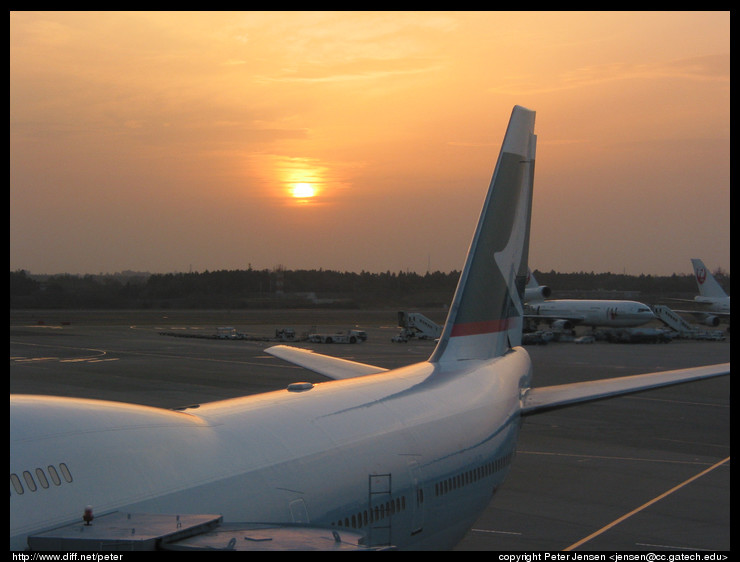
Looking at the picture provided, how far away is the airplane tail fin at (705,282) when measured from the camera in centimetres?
9612

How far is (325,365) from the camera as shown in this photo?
17594 millimetres

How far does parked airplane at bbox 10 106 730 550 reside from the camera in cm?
698

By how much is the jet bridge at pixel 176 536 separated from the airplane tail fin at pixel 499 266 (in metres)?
9.83

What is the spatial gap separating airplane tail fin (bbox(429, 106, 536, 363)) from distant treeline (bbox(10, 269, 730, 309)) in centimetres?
11174

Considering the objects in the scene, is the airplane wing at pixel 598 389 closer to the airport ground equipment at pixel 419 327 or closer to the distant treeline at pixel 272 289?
the airport ground equipment at pixel 419 327

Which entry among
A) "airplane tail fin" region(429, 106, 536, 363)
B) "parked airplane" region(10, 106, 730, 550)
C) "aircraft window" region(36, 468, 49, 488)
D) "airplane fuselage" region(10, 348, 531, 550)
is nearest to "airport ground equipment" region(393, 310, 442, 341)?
"airplane tail fin" region(429, 106, 536, 363)

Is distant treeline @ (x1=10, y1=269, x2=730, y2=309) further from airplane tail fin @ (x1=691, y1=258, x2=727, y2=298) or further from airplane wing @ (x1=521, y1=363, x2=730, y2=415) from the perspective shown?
airplane wing @ (x1=521, y1=363, x2=730, y2=415)

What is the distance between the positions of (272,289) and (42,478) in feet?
506

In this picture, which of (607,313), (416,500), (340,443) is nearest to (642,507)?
(416,500)

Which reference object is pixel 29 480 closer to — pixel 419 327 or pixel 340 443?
pixel 340 443

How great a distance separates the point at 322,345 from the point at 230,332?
12.5 metres

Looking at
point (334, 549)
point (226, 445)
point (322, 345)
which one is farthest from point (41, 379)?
point (334, 549)

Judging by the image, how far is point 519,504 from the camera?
18.2 m
